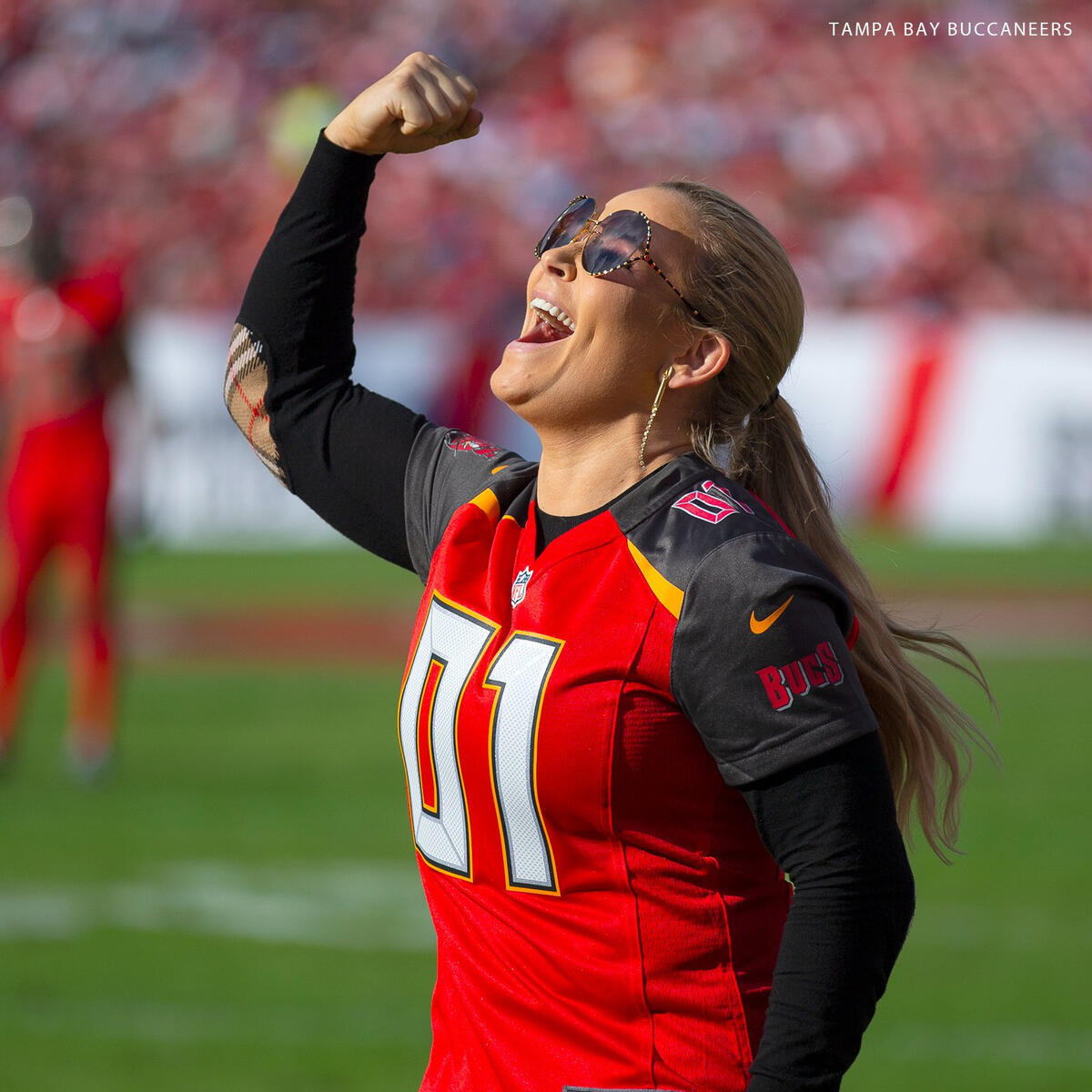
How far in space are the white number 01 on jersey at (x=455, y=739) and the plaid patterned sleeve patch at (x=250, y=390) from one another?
49 centimetres

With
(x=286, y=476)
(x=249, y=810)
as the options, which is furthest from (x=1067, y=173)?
(x=286, y=476)

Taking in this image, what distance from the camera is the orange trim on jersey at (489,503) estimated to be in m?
2.17

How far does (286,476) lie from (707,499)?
2.50 feet

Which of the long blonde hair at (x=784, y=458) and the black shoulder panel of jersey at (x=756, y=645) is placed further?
the long blonde hair at (x=784, y=458)

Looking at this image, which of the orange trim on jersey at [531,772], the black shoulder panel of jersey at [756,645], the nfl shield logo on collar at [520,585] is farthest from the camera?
the nfl shield logo on collar at [520,585]

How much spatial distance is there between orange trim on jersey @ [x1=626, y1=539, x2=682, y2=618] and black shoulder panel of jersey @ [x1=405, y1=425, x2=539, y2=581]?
0.32 m

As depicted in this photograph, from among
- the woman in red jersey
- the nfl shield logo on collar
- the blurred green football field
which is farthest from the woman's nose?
the blurred green football field

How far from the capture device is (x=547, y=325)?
2174mm

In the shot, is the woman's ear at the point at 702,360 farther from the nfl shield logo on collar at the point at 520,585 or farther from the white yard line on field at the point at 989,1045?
the white yard line on field at the point at 989,1045

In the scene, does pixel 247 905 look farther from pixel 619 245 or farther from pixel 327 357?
pixel 619 245

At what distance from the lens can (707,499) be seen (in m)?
1.95

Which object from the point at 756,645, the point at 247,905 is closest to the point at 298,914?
the point at 247,905

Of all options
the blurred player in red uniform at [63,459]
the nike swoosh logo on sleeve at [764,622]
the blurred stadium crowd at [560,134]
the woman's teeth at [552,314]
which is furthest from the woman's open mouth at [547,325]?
the blurred stadium crowd at [560,134]

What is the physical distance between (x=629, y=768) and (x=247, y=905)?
4.14 meters
